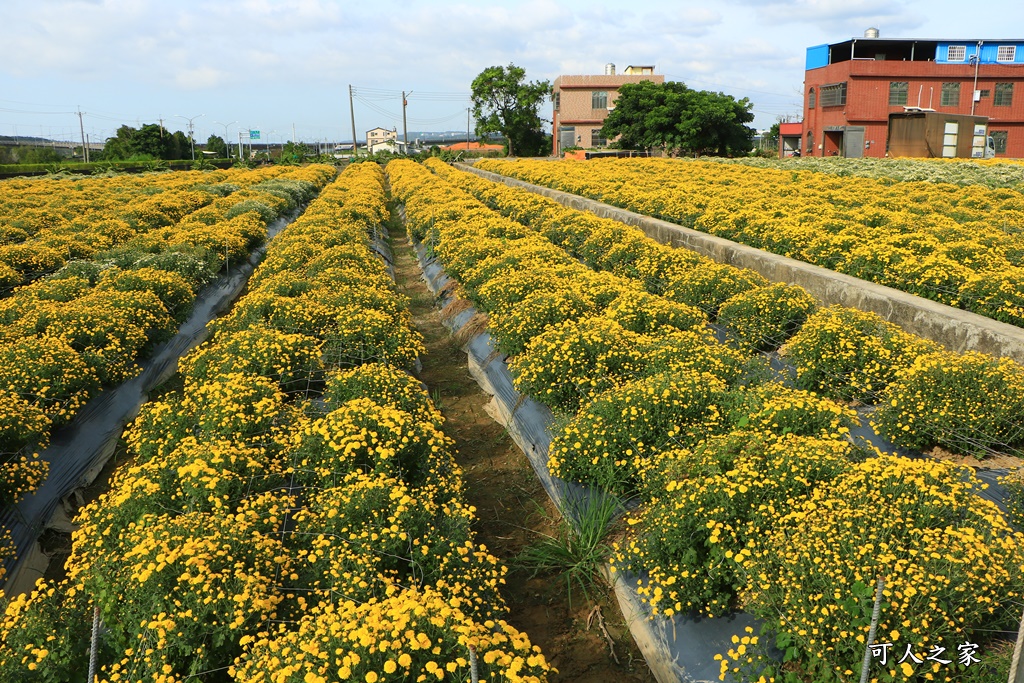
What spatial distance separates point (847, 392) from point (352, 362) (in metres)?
4.56

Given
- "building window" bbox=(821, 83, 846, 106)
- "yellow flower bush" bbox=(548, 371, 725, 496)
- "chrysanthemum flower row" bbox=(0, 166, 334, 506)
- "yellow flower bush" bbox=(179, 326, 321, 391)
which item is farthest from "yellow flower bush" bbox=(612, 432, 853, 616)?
"building window" bbox=(821, 83, 846, 106)

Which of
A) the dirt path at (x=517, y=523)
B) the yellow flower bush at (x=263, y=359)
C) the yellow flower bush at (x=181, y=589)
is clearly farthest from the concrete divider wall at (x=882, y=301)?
the yellow flower bush at (x=181, y=589)

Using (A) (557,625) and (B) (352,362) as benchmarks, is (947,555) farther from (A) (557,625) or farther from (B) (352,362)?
(B) (352,362)

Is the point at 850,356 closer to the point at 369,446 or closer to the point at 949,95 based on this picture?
the point at 369,446

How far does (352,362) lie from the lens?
23.7 ft

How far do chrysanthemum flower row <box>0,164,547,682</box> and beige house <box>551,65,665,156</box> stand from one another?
71730 millimetres

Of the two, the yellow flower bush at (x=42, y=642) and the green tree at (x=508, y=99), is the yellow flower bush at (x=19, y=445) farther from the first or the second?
the green tree at (x=508, y=99)

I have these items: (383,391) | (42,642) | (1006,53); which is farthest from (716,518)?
(1006,53)

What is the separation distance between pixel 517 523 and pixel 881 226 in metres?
9.12

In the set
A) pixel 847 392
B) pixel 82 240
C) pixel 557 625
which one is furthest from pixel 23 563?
pixel 82 240

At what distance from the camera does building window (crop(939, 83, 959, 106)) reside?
146 feet

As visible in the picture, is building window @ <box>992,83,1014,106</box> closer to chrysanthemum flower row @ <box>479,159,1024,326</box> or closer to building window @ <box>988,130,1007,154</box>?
building window @ <box>988,130,1007,154</box>

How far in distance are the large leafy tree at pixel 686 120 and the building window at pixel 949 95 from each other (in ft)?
38.4

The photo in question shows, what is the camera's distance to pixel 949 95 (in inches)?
1764
